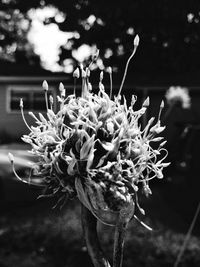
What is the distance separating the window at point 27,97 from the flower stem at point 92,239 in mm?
14209

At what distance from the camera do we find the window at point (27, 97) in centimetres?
1554

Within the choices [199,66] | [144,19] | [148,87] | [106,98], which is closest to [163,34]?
[144,19]

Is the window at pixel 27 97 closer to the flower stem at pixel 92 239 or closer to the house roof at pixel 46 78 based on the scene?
the house roof at pixel 46 78

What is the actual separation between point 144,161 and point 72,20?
13.5 feet

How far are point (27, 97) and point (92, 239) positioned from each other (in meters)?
14.5

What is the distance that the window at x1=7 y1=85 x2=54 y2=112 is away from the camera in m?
15.5

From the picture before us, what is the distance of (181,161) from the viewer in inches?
260

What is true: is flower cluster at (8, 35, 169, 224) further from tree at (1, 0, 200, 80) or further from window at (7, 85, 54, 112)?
window at (7, 85, 54, 112)

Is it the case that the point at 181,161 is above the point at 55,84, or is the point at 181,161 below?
below

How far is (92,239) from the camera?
1449 mm

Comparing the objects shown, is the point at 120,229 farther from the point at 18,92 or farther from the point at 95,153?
the point at 18,92

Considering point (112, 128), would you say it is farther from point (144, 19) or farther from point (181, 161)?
point (181, 161)

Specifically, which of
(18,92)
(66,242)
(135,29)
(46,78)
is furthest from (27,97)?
(66,242)

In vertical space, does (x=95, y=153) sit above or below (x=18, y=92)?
above
